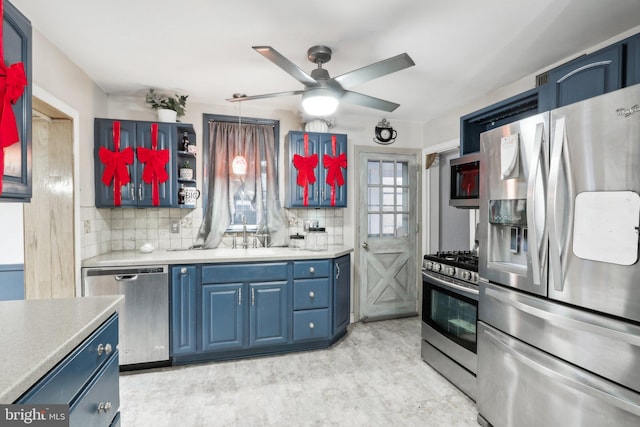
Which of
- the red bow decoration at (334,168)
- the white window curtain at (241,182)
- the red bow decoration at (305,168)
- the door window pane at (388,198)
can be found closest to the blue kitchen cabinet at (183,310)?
the white window curtain at (241,182)

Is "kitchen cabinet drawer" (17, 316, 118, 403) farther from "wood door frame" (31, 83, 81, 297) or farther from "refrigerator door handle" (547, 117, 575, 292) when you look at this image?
"refrigerator door handle" (547, 117, 575, 292)

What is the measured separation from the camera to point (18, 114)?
137 cm

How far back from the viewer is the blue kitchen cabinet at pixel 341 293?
126 inches

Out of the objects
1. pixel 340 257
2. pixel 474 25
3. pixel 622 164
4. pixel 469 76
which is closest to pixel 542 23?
pixel 474 25

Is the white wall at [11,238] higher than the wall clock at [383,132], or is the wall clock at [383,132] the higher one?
the wall clock at [383,132]

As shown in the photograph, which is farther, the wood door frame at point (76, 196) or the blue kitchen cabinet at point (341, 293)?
the blue kitchen cabinet at point (341, 293)

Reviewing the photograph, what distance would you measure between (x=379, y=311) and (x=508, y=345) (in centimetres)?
224

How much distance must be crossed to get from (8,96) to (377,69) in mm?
1777

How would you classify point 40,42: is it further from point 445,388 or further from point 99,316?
point 445,388

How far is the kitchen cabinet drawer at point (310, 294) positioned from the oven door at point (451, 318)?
3.07ft

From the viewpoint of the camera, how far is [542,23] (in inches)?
76.2

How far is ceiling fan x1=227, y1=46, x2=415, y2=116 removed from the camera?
1883mm

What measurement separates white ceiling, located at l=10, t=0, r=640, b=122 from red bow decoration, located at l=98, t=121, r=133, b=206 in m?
0.57

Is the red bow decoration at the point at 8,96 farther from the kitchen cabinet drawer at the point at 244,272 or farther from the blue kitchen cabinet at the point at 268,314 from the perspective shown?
the blue kitchen cabinet at the point at 268,314
